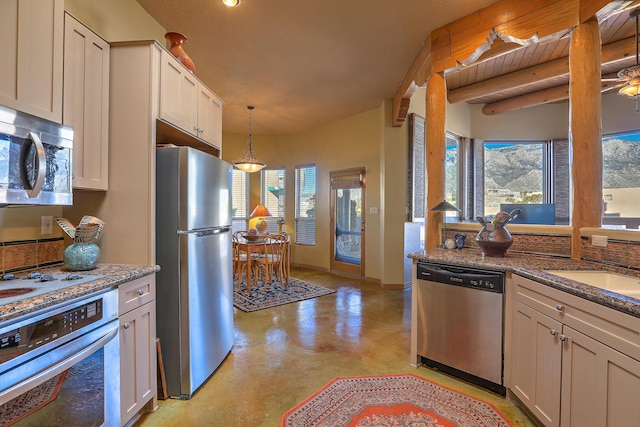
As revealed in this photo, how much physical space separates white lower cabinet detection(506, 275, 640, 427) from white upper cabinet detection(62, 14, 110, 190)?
2680 millimetres

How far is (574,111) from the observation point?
2217mm

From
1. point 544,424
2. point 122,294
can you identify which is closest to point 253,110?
point 122,294

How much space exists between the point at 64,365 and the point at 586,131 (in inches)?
132

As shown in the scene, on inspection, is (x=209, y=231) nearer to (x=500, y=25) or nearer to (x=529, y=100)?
(x=500, y=25)

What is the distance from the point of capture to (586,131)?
215 cm

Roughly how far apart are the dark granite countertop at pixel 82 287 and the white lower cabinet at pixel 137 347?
56 millimetres

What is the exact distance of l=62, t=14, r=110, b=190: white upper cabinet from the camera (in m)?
1.63

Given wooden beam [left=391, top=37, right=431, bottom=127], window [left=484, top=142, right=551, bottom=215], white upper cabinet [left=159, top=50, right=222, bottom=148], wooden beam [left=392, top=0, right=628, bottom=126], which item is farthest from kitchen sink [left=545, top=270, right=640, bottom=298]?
window [left=484, top=142, right=551, bottom=215]

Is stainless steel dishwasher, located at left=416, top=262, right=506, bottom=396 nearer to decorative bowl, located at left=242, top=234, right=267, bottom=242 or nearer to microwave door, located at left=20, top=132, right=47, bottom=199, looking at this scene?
microwave door, located at left=20, top=132, right=47, bottom=199

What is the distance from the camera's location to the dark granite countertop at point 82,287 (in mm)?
1068

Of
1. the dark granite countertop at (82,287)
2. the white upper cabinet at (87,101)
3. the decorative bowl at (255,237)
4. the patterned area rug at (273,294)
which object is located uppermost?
the white upper cabinet at (87,101)

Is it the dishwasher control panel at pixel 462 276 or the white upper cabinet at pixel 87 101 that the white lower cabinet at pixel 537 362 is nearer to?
the dishwasher control panel at pixel 462 276

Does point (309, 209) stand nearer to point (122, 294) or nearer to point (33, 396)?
point (122, 294)

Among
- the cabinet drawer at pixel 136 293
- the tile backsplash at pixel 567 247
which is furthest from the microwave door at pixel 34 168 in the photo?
the tile backsplash at pixel 567 247
